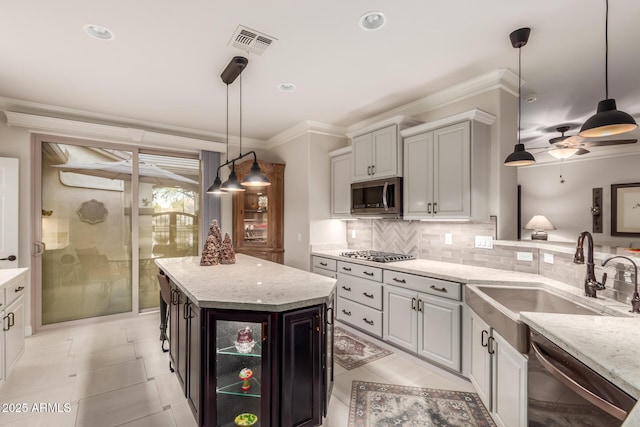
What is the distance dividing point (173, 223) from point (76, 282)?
1390 mm

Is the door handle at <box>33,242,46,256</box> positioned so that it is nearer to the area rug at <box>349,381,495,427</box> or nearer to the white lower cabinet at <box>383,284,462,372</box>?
the area rug at <box>349,381,495,427</box>

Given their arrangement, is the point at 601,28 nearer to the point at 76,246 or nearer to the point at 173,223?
the point at 173,223

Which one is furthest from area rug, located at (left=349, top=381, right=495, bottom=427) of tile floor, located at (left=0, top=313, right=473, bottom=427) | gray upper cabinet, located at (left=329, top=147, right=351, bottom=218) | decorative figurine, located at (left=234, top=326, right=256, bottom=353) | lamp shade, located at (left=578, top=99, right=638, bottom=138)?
gray upper cabinet, located at (left=329, top=147, right=351, bottom=218)

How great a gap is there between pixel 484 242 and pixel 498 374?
1.34 metres

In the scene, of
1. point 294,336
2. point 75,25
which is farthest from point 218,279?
point 75,25

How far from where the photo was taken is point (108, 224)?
4.22 meters

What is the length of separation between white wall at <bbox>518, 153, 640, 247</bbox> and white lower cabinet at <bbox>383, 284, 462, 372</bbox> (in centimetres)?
480

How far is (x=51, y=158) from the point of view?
388 centimetres

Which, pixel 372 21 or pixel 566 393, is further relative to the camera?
pixel 372 21

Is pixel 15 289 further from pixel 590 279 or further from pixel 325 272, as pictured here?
pixel 590 279

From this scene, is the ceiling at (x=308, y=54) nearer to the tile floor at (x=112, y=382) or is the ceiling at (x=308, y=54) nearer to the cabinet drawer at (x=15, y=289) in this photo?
the cabinet drawer at (x=15, y=289)

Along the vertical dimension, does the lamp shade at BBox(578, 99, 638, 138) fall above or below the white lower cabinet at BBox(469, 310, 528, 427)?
above

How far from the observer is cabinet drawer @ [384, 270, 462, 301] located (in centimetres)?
257

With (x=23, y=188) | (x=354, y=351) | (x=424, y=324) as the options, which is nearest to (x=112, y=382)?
(x=354, y=351)
